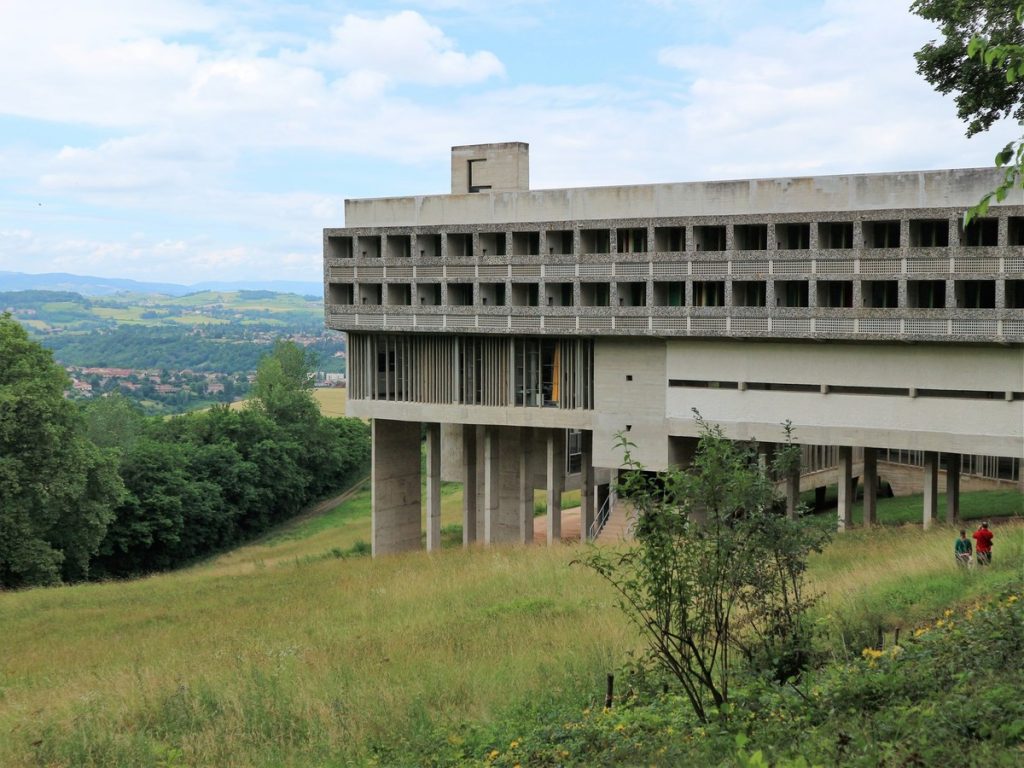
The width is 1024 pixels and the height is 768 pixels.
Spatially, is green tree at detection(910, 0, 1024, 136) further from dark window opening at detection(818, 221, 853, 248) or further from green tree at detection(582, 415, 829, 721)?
green tree at detection(582, 415, 829, 721)

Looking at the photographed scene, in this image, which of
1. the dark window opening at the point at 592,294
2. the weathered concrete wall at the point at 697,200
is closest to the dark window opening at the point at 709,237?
the weathered concrete wall at the point at 697,200

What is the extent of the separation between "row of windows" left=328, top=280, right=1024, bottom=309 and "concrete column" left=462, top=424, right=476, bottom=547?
20.0 ft

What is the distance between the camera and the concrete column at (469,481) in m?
41.9

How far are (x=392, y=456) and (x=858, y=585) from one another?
895 inches

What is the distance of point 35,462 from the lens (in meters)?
43.2

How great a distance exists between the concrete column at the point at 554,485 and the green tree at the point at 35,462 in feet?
60.8

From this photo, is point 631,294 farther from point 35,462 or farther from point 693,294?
point 35,462

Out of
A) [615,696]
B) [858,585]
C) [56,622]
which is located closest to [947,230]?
[858,585]

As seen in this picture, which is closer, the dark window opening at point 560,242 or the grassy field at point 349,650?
the grassy field at point 349,650

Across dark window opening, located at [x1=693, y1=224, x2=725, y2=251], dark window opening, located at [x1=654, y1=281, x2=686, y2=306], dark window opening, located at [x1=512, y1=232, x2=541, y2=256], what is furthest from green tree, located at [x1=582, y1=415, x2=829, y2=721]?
dark window opening, located at [x1=512, y1=232, x2=541, y2=256]

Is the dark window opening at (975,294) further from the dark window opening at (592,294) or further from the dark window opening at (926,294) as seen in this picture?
the dark window opening at (592,294)

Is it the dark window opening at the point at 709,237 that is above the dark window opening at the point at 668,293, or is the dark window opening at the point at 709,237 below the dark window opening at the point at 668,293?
above

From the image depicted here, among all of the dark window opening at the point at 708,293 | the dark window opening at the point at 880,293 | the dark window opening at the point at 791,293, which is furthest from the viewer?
the dark window opening at the point at 708,293

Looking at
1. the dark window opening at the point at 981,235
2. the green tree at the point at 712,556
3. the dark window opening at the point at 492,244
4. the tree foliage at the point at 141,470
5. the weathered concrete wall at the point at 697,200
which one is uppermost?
the weathered concrete wall at the point at 697,200
